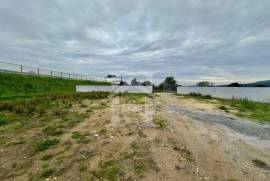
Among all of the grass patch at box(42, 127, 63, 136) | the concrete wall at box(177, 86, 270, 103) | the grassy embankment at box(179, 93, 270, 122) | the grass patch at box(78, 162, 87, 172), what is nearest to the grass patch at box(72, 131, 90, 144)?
the grass patch at box(42, 127, 63, 136)

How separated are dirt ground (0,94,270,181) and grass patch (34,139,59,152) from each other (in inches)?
4.7

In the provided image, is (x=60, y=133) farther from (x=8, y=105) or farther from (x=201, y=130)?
(x=8, y=105)

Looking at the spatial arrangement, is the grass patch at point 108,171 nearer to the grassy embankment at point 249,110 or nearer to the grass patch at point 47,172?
the grass patch at point 47,172

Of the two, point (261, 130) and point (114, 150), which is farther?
point (261, 130)

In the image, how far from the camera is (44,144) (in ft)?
13.6

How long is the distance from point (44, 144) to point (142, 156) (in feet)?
8.12

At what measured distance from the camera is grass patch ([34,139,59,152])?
3.96 metres

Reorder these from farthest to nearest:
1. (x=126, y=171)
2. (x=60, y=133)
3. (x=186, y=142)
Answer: (x=60, y=133), (x=186, y=142), (x=126, y=171)

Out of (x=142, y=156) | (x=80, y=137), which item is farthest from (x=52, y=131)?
(x=142, y=156)

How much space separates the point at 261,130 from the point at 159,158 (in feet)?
14.0

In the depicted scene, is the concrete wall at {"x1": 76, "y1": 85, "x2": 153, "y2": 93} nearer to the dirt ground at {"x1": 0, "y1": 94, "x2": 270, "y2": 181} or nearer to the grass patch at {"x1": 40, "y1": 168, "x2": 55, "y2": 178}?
the dirt ground at {"x1": 0, "y1": 94, "x2": 270, "y2": 181}

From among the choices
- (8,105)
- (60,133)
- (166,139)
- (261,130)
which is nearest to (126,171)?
(166,139)

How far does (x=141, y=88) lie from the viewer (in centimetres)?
2508

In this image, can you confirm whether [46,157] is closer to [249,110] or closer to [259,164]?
[259,164]
